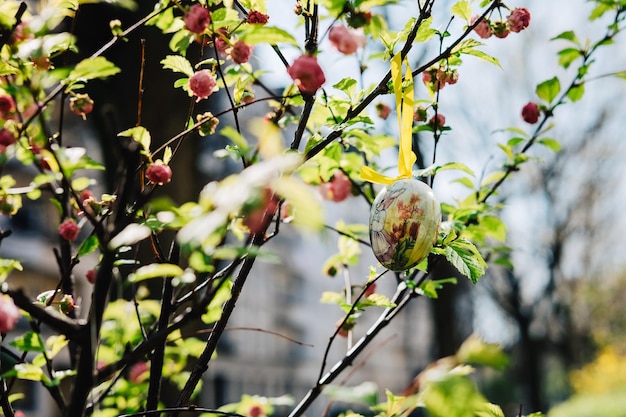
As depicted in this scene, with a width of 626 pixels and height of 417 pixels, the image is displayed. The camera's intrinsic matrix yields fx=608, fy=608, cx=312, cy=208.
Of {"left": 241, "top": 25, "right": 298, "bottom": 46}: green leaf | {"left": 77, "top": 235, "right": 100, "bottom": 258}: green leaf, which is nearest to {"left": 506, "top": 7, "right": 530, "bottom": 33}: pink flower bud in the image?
{"left": 241, "top": 25, "right": 298, "bottom": 46}: green leaf

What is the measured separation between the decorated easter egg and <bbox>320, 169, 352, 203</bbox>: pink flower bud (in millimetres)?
360

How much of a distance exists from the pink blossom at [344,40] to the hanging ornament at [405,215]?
6.3 inches

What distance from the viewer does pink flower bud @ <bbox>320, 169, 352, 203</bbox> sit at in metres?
1.37

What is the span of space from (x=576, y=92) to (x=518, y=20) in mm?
376

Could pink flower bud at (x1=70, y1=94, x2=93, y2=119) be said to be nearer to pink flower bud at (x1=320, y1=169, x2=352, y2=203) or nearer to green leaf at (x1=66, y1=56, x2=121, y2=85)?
green leaf at (x1=66, y1=56, x2=121, y2=85)

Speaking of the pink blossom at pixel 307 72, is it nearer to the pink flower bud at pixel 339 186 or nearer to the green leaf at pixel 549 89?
the pink flower bud at pixel 339 186

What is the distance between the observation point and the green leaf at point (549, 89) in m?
1.33

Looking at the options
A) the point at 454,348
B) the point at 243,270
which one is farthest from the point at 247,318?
the point at 243,270

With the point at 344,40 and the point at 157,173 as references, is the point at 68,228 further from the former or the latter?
the point at 344,40

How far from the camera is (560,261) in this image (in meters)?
10.6

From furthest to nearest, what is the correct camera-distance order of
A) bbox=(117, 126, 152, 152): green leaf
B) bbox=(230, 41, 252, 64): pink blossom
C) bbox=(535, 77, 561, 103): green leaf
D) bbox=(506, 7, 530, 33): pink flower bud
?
bbox=(535, 77, 561, 103): green leaf, bbox=(506, 7, 530, 33): pink flower bud, bbox=(230, 41, 252, 64): pink blossom, bbox=(117, 126, 152, 152): green leaf

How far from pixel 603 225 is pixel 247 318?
10.0 metres

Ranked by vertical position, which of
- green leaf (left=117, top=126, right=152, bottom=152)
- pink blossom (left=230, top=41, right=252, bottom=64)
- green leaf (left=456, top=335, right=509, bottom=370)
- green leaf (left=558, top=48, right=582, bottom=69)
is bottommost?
green leaf (left=456, top=335, right=509, bottom=370)

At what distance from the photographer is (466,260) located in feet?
3.05
